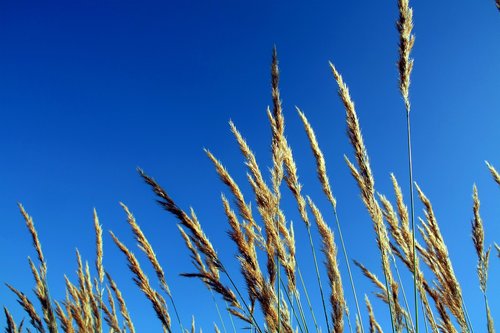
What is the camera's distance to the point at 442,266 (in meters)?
2.20

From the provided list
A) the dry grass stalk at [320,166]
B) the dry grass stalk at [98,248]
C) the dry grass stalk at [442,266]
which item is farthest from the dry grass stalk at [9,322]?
the dry grass stalk at [442,266]

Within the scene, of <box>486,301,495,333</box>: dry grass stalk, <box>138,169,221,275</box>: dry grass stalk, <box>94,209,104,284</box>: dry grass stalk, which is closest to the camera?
<box>138,169,221,275</box>: dry grass stalk

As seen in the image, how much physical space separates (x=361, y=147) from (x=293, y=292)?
33.2 inches

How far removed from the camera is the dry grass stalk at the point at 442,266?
215cm

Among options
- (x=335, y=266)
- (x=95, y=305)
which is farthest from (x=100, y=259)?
(x=335, y=266)

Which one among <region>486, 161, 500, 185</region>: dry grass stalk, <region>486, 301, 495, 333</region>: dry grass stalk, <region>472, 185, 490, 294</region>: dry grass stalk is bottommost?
<region>486, 301, 495, 333</region>: dry grass stalk

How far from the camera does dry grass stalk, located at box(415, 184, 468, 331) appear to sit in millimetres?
2146

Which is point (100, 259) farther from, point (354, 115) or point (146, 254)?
point (354, 115)

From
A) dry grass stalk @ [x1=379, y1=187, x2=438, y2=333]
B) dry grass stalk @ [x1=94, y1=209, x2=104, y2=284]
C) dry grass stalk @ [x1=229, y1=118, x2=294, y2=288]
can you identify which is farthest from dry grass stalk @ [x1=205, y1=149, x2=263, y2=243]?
dry grass stalk @ [x1=94, y1=209, x2=104, y2=284]

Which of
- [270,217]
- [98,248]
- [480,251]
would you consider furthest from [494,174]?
[98,248]

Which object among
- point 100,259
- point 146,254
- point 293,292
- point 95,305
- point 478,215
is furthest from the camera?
point 100,259

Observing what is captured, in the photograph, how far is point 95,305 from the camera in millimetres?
2891

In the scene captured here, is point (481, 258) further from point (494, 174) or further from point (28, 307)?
point (28, 307)

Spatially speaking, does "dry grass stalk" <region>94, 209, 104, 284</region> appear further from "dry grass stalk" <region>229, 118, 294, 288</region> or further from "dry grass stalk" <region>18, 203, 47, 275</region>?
"dry grass stalk" <region>229, 118, 294, 288</region>
